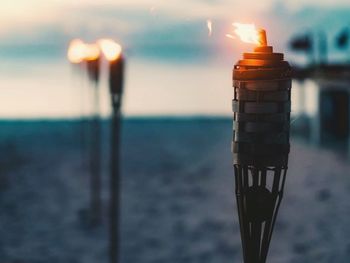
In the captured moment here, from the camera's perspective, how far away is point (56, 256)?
46.4 feet

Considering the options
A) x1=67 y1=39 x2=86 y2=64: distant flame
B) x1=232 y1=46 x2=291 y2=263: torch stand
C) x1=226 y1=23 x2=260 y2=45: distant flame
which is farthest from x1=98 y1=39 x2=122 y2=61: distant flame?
x1=67 y1=39 x2=86 y2=64: distant flame

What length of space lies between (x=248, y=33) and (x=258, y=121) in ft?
1.90

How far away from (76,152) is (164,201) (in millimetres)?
12365

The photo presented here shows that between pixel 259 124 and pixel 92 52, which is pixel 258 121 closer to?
pixel 259 124

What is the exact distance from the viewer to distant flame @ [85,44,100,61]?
15.4 metres

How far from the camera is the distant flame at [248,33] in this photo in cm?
402

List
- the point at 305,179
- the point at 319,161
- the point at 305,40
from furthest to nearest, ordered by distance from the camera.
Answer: the point at 305,40 → the point at 319,161 → the point at 305,179

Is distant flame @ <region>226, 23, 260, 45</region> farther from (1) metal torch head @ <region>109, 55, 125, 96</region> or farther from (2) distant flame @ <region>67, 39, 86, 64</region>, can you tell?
(2) distant flame @ <region>67, 39, 86, 64</region>

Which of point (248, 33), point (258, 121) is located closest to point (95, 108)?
point (248, 33)

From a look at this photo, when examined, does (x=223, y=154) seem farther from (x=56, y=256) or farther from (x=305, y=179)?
A: (x=56, y=256)

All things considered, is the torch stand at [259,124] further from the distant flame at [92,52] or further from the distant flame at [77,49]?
the distant flame at [77,49]

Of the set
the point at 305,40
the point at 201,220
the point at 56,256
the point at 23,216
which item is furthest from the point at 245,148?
the point at 305,40

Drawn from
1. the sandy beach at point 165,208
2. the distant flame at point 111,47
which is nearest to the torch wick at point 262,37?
the distant flame at point 111,47

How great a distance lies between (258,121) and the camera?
3910 millimetres
